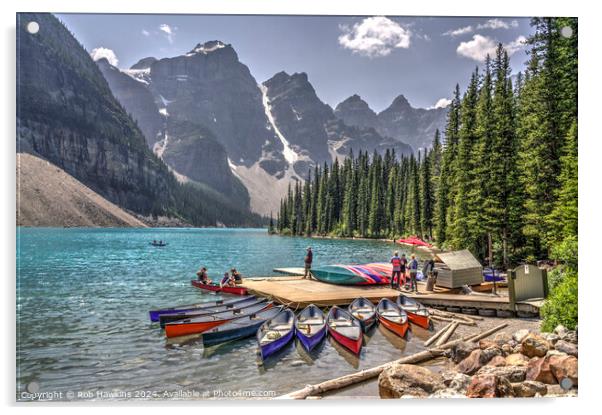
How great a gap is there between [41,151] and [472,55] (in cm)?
18401

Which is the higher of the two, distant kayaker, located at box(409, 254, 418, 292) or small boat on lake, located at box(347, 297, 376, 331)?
distant kayaker, located at box(409, 254, 418, 292)

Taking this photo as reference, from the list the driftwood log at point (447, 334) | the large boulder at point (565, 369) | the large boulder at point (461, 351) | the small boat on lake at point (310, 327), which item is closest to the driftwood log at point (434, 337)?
the driftwood log at point (447, 334)

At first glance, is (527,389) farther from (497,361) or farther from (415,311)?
(415,311)

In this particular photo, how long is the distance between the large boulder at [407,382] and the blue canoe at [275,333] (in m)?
4.37

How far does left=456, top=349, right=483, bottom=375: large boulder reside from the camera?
10.9 meters

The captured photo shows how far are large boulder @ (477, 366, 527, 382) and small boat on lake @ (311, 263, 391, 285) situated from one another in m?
13.9

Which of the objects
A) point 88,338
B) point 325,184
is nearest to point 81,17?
point 88,338

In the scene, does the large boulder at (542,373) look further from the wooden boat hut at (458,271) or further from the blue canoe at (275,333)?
the wooden boat hut at (458,271)

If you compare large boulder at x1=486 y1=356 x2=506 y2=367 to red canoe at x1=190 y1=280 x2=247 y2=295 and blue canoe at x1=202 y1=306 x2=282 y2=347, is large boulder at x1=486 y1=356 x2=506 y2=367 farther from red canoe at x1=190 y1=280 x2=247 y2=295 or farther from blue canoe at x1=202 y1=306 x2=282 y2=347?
red canoe at x1=190 y1=280 x2=247 y2=295

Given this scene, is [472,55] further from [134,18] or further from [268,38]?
[134,18]

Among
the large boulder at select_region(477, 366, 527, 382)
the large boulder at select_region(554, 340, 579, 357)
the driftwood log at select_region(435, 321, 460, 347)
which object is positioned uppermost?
the large boulder at select_region(554, 340, 579, 357)

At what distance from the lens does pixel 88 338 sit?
15758 mm

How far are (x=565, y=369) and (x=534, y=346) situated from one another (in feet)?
3.15

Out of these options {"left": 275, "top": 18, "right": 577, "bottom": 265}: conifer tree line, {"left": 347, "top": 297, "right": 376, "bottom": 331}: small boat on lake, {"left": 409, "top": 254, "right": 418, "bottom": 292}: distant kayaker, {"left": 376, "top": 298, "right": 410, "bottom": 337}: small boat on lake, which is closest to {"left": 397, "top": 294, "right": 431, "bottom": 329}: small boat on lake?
{"left": 376, "top": 298, "right": 410, "bottom": 337}: small boat on lake
